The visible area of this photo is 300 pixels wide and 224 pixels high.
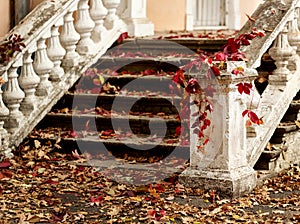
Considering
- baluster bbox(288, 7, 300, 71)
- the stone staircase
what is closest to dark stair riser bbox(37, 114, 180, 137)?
the stone staircase

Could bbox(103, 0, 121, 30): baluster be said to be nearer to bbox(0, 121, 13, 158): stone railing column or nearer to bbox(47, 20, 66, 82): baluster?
bbox(47, 20, 66, 82): baluster

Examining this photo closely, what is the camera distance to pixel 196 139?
21.8 ft

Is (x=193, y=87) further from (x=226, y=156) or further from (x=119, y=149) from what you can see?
(x=119, y=149)

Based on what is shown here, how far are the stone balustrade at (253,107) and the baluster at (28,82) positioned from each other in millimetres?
2116

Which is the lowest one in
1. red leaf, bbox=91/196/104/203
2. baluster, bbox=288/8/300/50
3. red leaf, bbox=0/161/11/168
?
red leaf, bbox=91/196/104/203

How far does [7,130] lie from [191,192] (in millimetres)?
2321

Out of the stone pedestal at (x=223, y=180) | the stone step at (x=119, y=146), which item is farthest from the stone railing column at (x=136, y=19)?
the stone pedestal at (x=223, y=180)

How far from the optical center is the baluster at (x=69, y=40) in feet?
28.0

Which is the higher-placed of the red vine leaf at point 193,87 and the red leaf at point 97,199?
the red vine leaf at point 193,87

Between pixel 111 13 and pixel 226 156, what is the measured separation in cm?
330

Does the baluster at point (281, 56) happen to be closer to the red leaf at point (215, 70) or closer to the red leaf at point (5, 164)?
the red leaf at point (215, 70)

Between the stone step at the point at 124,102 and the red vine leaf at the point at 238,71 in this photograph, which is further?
the stone step at the point at 124,102

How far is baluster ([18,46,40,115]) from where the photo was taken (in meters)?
7.99

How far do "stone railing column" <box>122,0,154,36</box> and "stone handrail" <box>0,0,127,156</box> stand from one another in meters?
0.52
